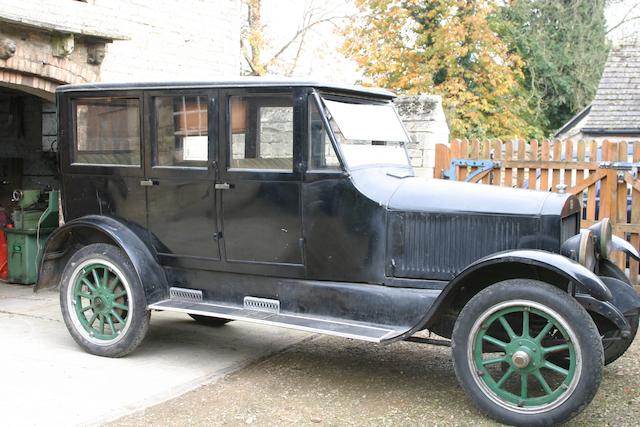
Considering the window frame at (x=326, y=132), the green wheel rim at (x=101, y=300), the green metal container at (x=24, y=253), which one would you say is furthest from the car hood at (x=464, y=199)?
the green metal container at (x=24, y=253)

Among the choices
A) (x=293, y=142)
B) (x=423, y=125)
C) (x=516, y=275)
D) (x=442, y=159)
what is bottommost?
(x=516, y=275)

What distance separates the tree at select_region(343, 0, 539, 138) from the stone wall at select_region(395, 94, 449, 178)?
37.4 feet

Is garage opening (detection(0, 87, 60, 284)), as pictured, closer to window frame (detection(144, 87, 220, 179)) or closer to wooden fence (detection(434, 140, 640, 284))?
window frame (detection(144, 87, 220, 179))

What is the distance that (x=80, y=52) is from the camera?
8164 millimetres

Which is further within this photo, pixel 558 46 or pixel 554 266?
pixel 558 46

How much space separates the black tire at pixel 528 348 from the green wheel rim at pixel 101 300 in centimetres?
255

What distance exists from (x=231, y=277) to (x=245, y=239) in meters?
0.33

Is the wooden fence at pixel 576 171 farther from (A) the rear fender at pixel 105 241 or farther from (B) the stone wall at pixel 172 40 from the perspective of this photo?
(A) the rear fender at pixel 105 241

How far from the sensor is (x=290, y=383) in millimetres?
4809

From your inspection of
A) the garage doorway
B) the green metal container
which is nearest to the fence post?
the green metal container

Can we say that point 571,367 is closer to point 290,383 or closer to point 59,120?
point 290,383

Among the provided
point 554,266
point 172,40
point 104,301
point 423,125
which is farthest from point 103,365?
point 172,40

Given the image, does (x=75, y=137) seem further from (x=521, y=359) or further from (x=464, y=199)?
(x=521, y=359)

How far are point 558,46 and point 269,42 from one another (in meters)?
10.1
